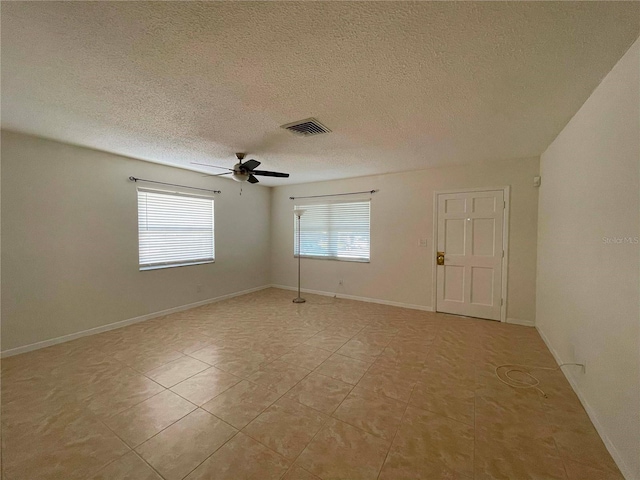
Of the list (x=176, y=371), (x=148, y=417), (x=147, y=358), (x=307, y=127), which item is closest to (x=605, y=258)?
(x=307, y=127)

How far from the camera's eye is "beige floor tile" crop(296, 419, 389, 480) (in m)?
1.46

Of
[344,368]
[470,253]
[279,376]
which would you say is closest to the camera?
[279,376]

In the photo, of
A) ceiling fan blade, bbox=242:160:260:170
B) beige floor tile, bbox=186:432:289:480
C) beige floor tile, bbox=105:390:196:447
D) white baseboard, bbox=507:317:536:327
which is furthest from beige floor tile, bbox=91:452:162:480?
white baseboard, bbox=507:317:536:327

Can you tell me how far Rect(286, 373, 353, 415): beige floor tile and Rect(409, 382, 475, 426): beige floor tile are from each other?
0.59 metres

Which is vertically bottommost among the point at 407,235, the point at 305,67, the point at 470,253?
the point at 470,253

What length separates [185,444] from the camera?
1.65 metres

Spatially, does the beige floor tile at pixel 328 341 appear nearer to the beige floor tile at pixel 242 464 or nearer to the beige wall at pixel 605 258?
the beige floor tile at pixel 242 464

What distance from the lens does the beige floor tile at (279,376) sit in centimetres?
228

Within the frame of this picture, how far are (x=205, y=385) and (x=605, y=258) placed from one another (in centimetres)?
328

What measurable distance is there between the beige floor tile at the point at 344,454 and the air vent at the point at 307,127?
8.46 feet

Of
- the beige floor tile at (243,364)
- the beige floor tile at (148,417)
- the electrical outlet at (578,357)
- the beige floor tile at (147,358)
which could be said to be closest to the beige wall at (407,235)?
the electrical outlet at (578,357)

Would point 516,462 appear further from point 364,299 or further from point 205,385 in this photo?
point 364,299

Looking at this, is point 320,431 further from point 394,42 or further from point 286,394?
point 394,42

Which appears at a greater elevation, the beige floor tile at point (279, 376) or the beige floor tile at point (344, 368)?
the beige floor tile at point (344, 368)
